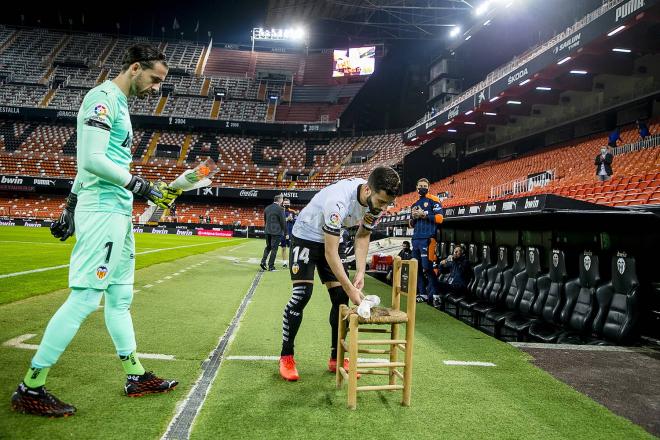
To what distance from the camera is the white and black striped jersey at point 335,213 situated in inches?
119

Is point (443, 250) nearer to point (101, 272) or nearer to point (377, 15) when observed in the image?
point (101, 272)

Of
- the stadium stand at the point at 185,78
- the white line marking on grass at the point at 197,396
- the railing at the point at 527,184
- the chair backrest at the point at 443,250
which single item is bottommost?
the white line marking on grass at the point at 197,396

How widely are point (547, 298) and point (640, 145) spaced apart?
12000mm

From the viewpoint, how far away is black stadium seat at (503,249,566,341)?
6.06 meters

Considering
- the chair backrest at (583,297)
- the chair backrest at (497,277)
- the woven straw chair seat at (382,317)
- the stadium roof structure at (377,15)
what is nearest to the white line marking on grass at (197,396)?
the woven straw chair seat at (382,317)

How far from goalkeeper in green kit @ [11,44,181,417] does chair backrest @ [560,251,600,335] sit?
483 cm

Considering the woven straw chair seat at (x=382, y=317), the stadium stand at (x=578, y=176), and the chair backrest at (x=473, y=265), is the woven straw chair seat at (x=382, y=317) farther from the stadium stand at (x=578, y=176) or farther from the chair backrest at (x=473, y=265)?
the stadium stand at (x=578, y=176)

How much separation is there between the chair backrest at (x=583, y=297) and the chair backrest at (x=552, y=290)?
0.55 feet

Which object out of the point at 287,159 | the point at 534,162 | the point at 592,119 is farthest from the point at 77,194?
the point at 287,159

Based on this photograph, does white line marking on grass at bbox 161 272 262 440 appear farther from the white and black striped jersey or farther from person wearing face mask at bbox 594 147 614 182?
Answer: person wearing face mask at bbox 594 147 614 182

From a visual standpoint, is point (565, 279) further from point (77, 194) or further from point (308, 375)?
point (77, 194)

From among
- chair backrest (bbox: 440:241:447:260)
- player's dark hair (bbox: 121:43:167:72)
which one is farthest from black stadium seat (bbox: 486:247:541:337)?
player's dark hair (bbox: 121:43:167:72)

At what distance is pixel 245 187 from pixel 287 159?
21.5 ft

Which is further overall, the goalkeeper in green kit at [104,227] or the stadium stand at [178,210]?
the stadium stand at [178,210]
